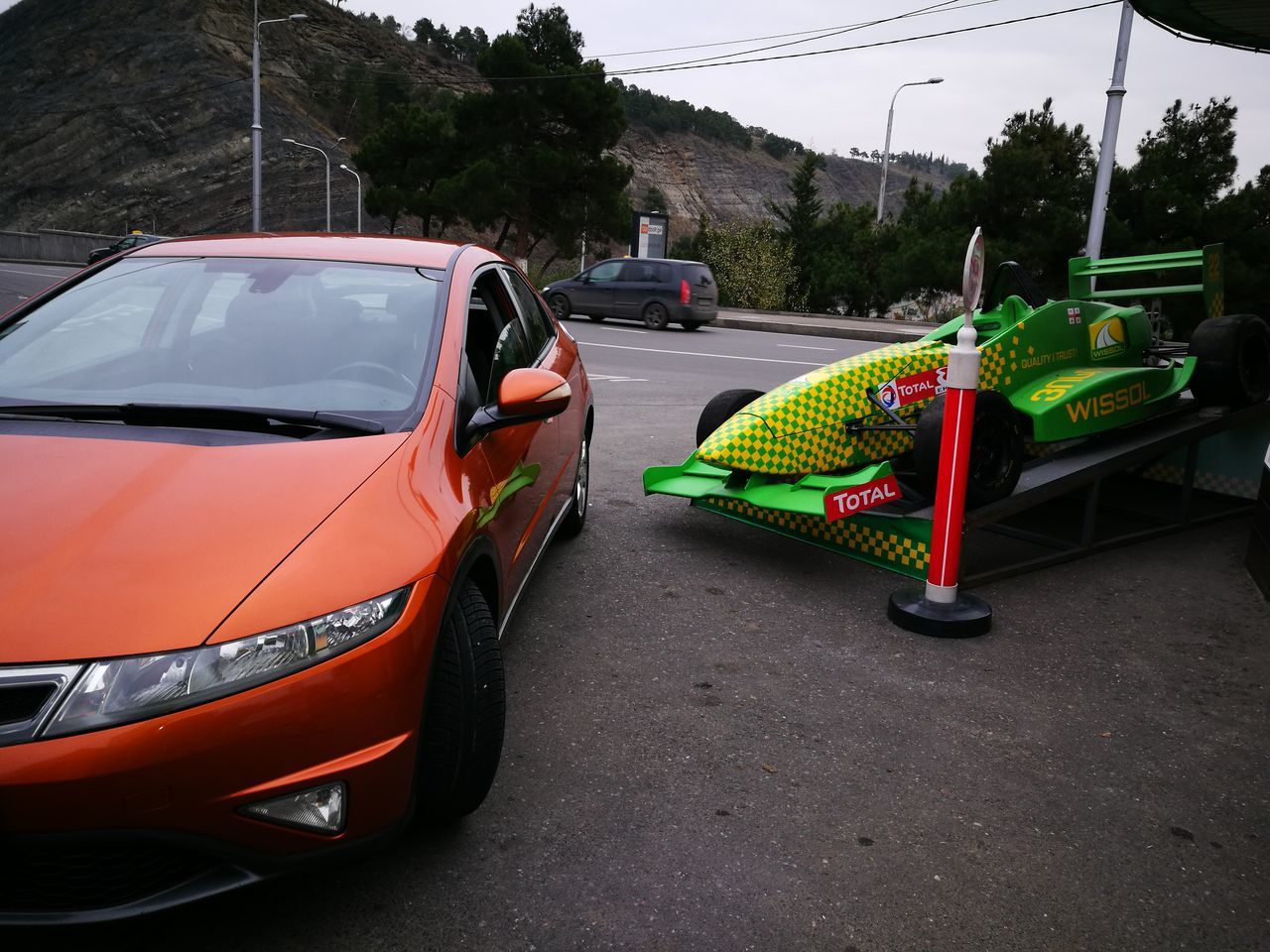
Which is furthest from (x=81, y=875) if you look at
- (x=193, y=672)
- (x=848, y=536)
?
(x=848, y=536)

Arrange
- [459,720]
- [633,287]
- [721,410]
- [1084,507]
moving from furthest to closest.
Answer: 1. [633,287]
2. [721,410]
3. [1084,507]
4. [459,720]

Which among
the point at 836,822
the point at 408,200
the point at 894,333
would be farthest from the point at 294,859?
the point at 408,200

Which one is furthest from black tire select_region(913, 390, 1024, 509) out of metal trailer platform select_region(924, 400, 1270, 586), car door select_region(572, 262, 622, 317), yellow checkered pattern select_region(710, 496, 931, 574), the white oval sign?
car door select_region(572, 262, 622, 317)

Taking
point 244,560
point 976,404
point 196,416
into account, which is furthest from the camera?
Result: point 976,404

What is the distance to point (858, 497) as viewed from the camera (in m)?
4.48

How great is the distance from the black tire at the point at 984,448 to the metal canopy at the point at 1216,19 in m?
3.30

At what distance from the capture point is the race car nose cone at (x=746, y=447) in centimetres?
475

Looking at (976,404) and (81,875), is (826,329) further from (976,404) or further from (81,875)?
(81,875)

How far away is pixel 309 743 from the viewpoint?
1.94 m

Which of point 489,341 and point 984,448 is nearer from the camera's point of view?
point 489,341

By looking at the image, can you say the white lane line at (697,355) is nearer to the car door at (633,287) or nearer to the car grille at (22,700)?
the car door at (633,287)

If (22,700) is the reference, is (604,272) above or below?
above

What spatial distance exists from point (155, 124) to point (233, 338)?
66.7m

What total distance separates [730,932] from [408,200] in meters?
48.5
